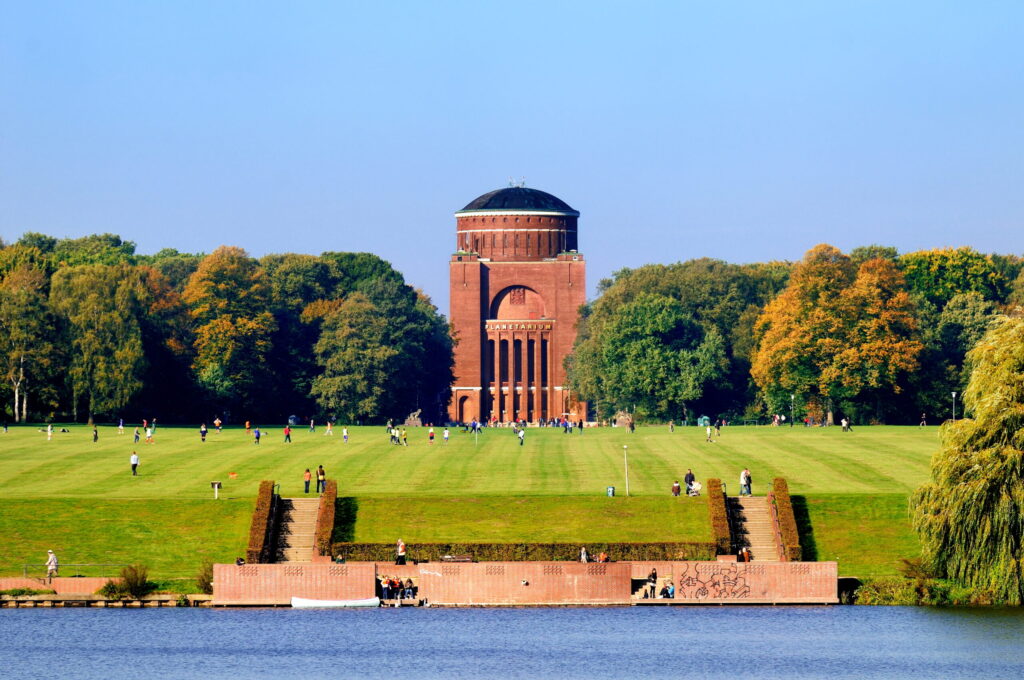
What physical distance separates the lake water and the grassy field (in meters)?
6.58

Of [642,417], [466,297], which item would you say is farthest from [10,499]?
[466,297]

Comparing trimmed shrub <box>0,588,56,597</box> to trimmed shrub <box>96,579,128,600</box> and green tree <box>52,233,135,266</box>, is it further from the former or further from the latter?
green tree <box>52,233,135,266</box>

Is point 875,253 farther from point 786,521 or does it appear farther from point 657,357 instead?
point 786,521

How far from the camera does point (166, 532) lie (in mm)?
62719

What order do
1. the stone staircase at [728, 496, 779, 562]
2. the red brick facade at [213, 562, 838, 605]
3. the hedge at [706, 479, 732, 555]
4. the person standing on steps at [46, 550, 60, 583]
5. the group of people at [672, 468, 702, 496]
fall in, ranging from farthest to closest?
the group of people at [672, 468, 702, 496]
the stone staircase at [728, 496, 779, 562]
the hedge at [706, 479, 732, 555]
the person standing on steps at [46, 550, 60, 583]
the red brick facade at [213, 562, 838, 605]

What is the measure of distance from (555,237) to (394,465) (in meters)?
84.1

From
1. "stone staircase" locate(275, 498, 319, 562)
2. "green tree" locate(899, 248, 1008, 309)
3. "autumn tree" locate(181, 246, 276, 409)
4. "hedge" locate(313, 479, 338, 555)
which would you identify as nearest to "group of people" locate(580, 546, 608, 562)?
"hedge" locate(313, 479, 338, 555)

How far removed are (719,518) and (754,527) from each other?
5.08 feet

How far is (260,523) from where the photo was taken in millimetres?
61094

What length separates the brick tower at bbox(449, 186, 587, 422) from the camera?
513ft

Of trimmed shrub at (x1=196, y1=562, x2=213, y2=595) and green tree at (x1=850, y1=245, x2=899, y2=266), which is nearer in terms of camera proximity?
trimmed shrub at (x1=196, y1=562, x2=213, y2=595)

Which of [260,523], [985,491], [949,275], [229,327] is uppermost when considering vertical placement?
[949,275]

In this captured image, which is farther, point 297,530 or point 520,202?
point 520,202

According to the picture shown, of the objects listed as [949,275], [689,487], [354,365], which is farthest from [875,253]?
[689,487]
